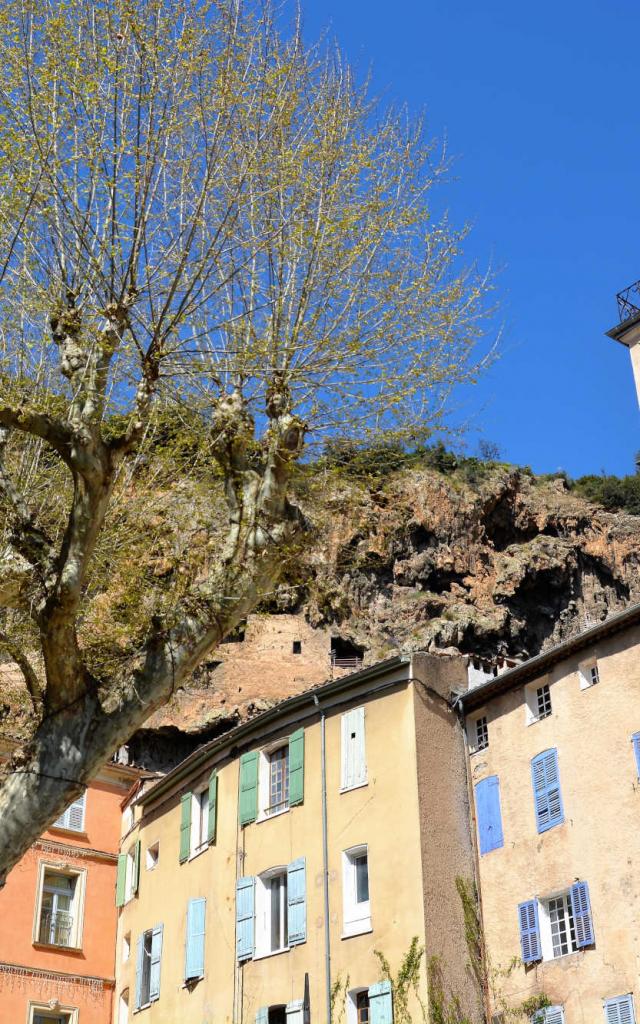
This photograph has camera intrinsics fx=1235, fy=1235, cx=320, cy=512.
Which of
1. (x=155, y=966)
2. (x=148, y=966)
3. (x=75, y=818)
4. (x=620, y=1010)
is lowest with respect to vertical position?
(x=620, y=1010)

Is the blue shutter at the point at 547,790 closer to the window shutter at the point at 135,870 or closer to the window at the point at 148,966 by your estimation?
the window at the point at 148,966

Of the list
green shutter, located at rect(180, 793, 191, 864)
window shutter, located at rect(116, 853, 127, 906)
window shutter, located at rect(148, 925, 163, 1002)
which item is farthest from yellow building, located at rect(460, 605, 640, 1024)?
window shutter, located at rect(116, 853, 127, 906)

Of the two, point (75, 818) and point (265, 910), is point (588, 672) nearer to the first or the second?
point (265, 910)

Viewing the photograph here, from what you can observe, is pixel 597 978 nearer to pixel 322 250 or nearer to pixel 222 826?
pixel 222 826

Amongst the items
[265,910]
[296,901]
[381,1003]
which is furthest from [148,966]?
[381,1003]

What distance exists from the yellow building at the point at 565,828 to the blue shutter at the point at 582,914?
21 millimetres

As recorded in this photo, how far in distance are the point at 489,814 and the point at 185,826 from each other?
28.7 ft

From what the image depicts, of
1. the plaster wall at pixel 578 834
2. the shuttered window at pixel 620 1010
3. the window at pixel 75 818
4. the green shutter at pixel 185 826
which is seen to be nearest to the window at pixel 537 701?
the plaster wall at pixel 578 834

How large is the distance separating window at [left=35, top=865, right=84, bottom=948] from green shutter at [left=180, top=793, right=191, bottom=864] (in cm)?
398

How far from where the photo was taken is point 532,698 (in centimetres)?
2581

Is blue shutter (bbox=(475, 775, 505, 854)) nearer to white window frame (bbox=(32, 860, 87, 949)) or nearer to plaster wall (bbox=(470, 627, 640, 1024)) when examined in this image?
plaster wall (bbox=(470, 627, 640, 1024))

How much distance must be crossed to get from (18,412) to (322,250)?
4.55m

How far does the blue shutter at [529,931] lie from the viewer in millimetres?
22969

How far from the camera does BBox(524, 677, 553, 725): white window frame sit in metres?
25.5
